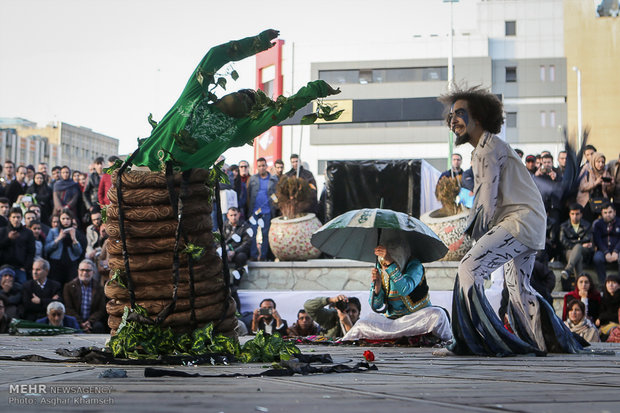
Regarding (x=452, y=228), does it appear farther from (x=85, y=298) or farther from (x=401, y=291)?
(x=85, y=298)

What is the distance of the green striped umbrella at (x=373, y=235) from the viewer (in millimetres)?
8203

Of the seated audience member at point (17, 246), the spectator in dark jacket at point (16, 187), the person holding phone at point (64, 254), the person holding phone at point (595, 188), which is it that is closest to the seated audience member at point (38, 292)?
the seated audience member at point (17, 246)

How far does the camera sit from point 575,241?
12.2 m

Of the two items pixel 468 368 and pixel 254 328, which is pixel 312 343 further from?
pixel 468 368

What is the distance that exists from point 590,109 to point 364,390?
163 feet

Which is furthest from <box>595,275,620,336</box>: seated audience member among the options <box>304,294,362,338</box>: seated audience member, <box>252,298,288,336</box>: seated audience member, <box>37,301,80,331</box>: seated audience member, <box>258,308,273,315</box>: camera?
<box>37,301,80,331</box>: seated audience member

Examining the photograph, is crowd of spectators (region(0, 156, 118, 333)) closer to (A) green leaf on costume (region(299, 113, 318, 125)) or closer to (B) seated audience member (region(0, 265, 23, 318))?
(B) seated audience member (region(0, 265, 23, 318))

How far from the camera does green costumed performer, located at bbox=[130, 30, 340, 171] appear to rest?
16.3 ft

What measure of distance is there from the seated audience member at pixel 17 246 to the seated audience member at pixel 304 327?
4.83m

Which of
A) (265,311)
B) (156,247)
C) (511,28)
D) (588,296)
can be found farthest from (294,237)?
(511,28)

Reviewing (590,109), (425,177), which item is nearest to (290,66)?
(590,109)

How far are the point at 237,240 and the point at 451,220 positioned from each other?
11.4 ft

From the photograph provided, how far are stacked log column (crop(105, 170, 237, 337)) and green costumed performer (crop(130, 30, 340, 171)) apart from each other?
0.14m

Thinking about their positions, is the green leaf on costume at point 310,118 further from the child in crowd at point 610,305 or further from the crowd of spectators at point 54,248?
the child in crowd at point 610,305
